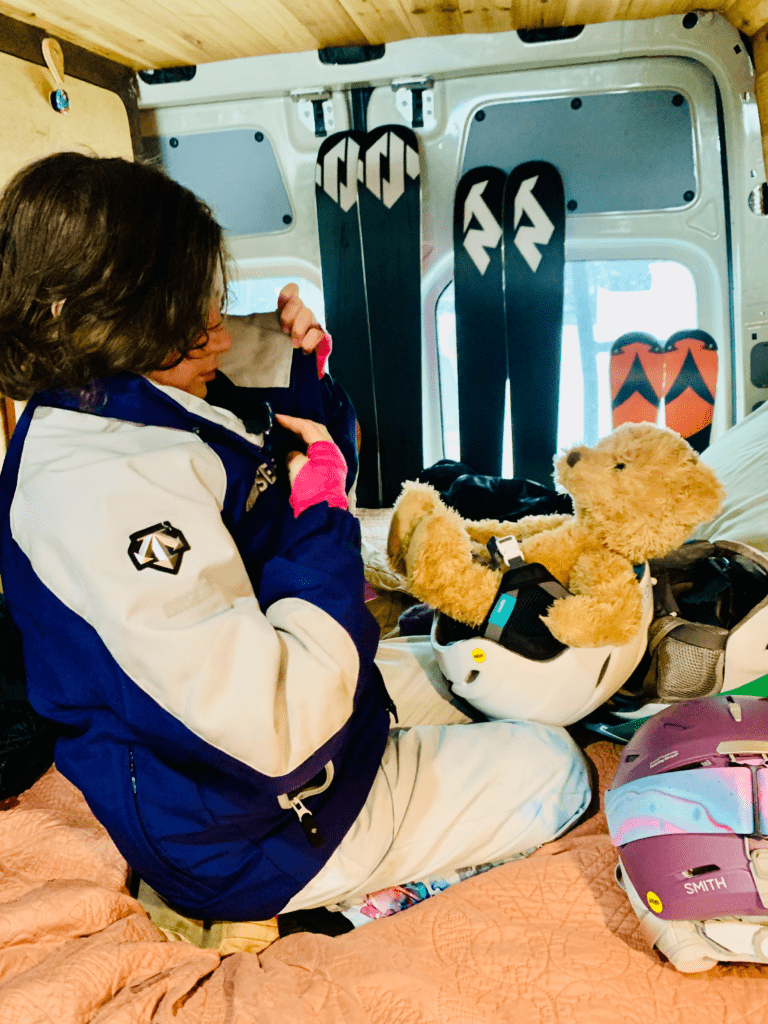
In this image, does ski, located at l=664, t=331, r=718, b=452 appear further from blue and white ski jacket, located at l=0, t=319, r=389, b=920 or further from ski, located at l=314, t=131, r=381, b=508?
blue and white ski jacket, located at l=0, t=319, r=389, b=920

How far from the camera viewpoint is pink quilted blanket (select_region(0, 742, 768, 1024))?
32.2 inches

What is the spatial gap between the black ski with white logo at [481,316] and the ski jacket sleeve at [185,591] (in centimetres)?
189

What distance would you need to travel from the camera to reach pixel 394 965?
0.88 m

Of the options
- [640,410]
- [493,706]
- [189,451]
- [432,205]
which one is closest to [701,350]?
[640,410]

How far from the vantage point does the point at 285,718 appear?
813 millimetres

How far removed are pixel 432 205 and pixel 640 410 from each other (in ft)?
3.68

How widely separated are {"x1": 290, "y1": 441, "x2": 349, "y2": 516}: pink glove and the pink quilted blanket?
60 cm

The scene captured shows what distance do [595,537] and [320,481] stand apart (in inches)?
21.5

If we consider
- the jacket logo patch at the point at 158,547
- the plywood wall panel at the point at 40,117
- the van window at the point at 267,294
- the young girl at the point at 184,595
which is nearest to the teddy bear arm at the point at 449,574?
the young girl at the point at 184,595

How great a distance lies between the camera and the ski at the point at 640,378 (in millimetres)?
2592

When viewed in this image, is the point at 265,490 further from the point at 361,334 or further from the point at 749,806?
the point at 361,334

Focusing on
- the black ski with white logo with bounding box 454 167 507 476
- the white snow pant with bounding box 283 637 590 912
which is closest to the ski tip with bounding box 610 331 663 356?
the black ski with white logo with bounding box 454 167 507 476

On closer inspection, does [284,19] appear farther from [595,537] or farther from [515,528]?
[595,537]

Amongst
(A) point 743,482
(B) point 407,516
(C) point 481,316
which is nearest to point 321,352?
(B) point 407,516
